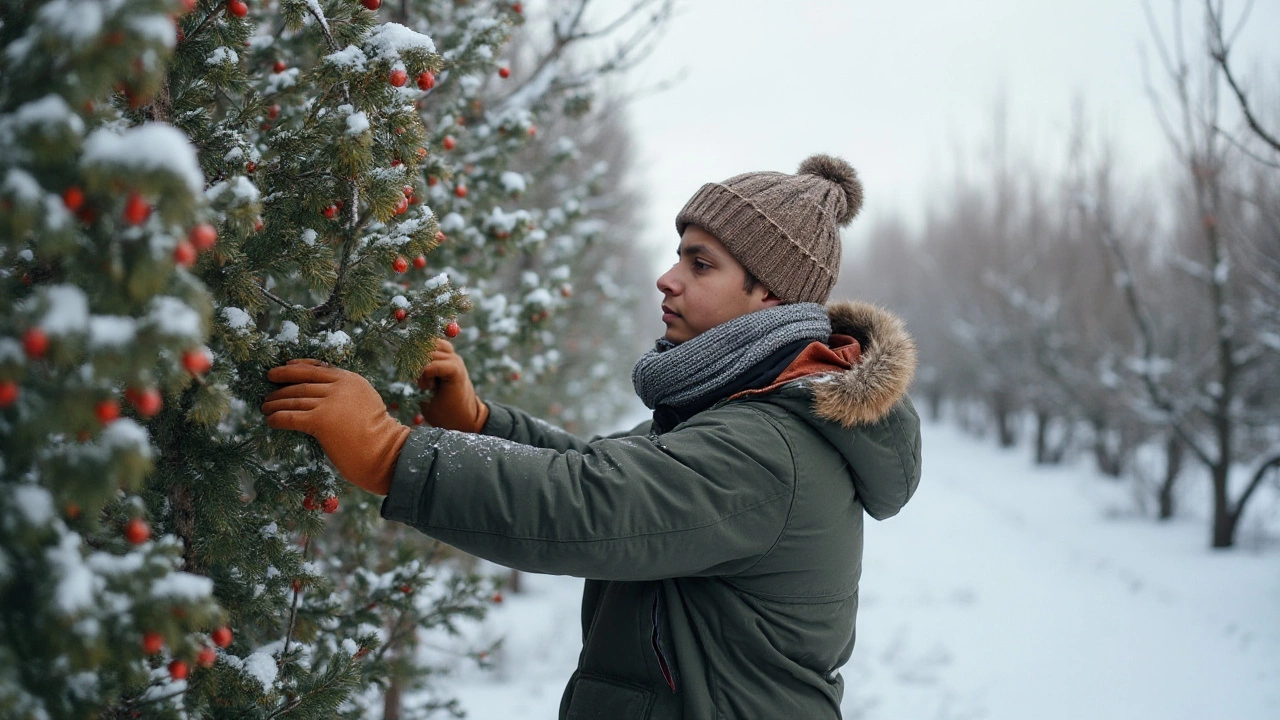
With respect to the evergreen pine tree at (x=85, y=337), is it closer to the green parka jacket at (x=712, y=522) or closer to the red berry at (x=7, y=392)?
the red berry at (x=7, y=392)

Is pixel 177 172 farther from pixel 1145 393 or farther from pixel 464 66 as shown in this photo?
pixel 1145 393

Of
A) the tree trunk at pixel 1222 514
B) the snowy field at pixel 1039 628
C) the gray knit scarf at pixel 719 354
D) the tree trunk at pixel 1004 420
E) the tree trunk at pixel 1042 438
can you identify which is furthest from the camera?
the tree trunk at pixel 1004 420

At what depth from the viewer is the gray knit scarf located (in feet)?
6.48

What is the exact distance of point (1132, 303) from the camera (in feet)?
28.7

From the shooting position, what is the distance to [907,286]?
29.7 m

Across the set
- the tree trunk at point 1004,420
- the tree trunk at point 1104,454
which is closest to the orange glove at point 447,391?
the tree trunk at point 1104,454

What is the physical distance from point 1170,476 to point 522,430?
1082 cm

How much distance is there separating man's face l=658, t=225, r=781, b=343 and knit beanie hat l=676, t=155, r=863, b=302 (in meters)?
0.04

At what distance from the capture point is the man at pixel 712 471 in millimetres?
1562

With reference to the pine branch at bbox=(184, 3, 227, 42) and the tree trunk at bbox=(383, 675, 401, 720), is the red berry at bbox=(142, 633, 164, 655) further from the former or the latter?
the tree trunk at bbox=(383, 675, 401, 720)

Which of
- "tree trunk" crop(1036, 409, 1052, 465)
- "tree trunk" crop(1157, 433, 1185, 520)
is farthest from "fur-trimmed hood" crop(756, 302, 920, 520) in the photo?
"tree trunk" crop(1036, 409, 1052, 465)

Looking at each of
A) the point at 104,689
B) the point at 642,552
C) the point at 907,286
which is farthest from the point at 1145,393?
the point at 907,286

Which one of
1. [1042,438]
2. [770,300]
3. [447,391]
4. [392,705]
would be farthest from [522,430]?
[1042,438]

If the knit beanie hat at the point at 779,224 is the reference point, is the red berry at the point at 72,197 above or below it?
below
